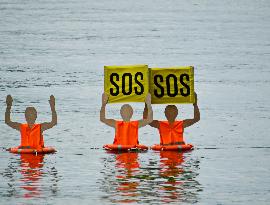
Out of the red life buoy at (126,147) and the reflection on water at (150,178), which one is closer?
the reflection on water at (150,178)

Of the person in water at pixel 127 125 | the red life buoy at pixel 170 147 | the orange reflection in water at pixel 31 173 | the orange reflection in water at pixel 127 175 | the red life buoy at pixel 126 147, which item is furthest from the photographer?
the red life buoy at pixel 170 147

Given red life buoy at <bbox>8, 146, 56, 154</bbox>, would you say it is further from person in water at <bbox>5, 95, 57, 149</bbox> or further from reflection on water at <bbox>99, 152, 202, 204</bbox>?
reflection on water at <bbox>99, 152, 202, 204</bbox>

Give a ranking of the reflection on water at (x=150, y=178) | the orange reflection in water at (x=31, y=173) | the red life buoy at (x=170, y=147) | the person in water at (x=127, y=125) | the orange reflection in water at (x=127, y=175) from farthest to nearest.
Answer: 1. the red life buoy at (x=170, y=147)
2. the person in water at (x=127, y=125)
3. the orange reflection in water at (x=31, y=173)
4. the orange reflection in water at (x=127, y=175)
5. the reflection on water at (x=150, y=178)

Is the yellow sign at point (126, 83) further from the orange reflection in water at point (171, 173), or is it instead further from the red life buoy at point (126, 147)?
the orange reflection in water at point (171, 173)

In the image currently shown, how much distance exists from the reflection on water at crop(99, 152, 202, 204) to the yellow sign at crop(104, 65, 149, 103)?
1.48m

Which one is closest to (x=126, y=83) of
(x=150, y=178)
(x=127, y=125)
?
(x=127, y=125)

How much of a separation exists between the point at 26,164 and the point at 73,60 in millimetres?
31613

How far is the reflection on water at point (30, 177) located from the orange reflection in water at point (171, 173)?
7.71 feet

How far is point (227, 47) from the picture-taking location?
72.1 metres

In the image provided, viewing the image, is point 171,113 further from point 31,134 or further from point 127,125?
point 31,134

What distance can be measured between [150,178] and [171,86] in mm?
4195

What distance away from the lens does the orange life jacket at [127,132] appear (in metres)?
36.3

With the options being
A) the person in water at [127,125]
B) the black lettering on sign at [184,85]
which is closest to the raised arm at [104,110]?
the person in water at [127,125]

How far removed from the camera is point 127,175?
3322 centimetres
